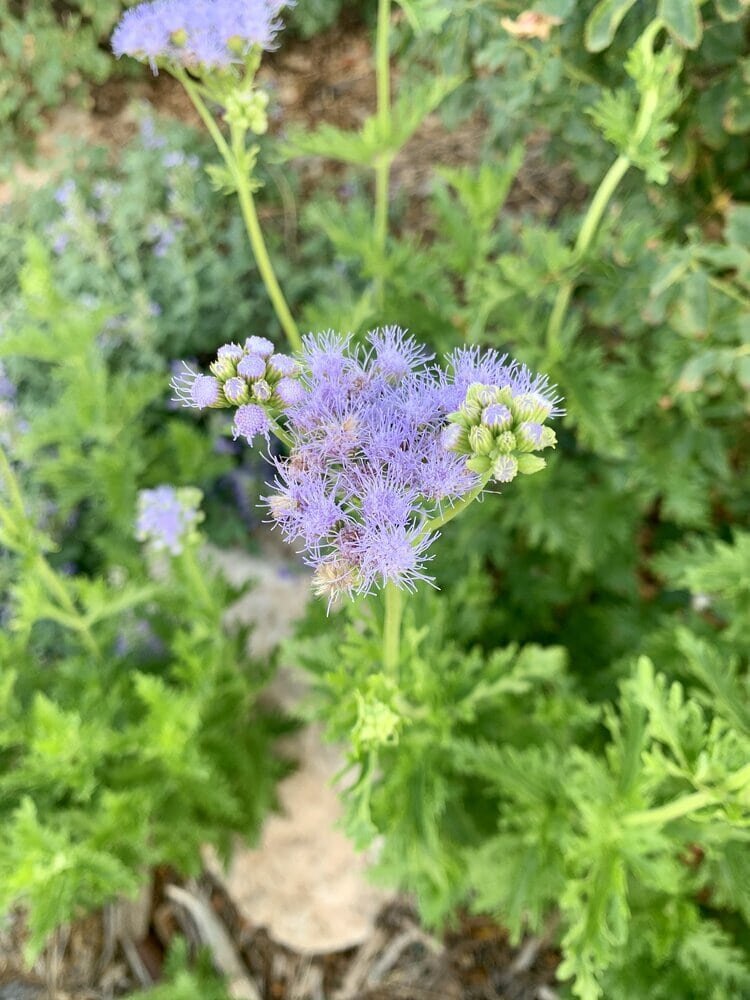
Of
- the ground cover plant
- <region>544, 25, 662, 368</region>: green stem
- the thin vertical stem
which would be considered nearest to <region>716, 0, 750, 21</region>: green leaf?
the ground cover plant

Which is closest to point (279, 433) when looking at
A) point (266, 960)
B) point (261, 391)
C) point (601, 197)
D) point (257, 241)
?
point (261, 391)

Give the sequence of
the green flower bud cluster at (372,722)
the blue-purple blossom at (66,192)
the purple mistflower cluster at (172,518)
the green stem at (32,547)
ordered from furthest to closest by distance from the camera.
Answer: the blue-purple blossom at (66,192) → the purple mistflower cluster at (172,518) → the green stem at (32,547) → the green flower bud cluster at (372,722)

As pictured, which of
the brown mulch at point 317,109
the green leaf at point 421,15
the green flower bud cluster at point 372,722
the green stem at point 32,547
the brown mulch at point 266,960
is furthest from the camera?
the brown mulch at point 317,109

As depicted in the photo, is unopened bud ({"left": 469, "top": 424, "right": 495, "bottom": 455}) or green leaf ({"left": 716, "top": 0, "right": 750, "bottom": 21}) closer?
unopened bud ({"left": 469, "top": 424, "right": 495, "bottom": 455})

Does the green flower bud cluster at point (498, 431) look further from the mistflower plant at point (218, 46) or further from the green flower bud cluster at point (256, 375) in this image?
the mistflower plant at point (218, 46)

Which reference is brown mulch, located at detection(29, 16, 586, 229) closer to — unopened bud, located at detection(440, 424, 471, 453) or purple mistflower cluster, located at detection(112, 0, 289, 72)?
purple mistflower cluster, located at detection(112, 0, 289, 72)

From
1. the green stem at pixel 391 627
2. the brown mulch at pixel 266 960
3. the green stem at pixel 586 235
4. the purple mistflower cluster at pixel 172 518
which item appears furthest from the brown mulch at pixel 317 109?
the brown mulch at pixel 266 960

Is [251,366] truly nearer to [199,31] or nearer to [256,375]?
[256,375]

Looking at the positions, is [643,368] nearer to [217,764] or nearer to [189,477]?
[189,477]
